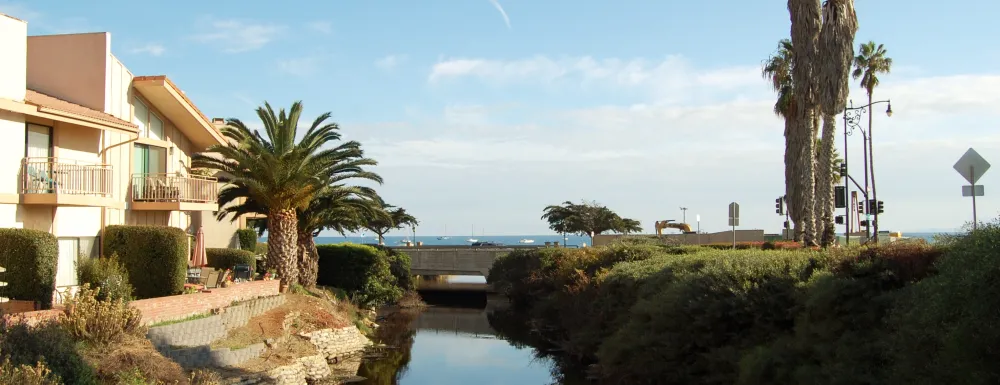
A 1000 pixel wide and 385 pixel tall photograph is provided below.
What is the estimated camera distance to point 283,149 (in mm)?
30656

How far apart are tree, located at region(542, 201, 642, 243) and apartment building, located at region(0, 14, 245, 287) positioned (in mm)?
49894

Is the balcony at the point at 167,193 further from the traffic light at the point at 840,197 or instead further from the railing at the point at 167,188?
the traffic light at the point at 840,197

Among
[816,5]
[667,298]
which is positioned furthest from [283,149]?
[816,5]

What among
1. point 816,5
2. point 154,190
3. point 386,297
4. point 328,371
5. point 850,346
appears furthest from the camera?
point 386,297

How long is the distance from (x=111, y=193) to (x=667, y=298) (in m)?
16.7

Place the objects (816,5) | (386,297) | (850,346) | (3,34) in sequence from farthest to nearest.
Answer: (386,297)
(816,5)
(3,34)
(850,346)

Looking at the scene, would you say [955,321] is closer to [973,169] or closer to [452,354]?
[973,169]

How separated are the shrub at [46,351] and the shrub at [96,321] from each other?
1.51 meters

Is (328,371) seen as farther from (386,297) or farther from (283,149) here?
(386,297)

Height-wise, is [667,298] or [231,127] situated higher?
[231,127]

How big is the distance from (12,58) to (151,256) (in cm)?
661

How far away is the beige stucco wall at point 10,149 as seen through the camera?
21859 millimetres

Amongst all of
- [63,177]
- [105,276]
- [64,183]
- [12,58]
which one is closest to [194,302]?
[105,276]

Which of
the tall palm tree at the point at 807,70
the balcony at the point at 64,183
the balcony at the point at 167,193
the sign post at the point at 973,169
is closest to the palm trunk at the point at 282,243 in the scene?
the balcony at the point at 167,193
